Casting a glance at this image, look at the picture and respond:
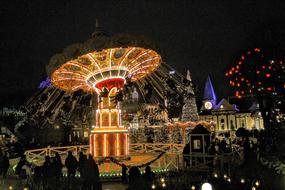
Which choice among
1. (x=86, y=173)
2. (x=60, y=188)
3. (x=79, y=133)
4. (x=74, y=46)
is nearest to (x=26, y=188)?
(x=60, y=188)

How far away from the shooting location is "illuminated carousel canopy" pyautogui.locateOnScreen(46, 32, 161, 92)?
13.6 meters

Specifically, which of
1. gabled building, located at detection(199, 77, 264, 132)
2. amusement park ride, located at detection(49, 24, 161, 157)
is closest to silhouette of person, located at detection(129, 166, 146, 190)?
amusement park ride, located at detection(49, 24, 161, 157)

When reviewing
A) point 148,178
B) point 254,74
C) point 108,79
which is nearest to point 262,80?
point 254,74


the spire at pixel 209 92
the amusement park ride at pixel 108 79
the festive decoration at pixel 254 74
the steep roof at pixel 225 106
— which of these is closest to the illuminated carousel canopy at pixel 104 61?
the amusement park ride at pixel 108 79

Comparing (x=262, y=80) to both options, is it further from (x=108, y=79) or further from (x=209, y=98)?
(x=209, y=98)

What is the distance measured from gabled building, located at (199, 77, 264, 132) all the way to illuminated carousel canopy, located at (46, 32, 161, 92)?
39058 mm

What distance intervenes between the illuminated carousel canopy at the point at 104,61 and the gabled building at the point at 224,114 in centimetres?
3906

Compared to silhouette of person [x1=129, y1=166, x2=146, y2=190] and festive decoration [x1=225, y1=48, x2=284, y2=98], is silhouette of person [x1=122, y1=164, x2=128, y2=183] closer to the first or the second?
silhouette of person [x1=129, y1=166, x2=146, y2=190]

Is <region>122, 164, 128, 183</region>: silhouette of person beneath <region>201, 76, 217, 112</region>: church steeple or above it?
beneath

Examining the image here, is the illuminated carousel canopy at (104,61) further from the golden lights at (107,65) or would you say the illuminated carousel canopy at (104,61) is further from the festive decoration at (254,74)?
the festive decoration at (254,74)

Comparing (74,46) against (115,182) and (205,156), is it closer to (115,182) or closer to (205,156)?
(115,182)

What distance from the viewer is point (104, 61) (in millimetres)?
16453

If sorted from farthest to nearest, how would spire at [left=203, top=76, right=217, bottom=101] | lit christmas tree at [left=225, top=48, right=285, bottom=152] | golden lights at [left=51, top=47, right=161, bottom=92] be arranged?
spire at [left=203, top=76, right=217, bottom=101], golden lights at [left=51, top=47, right=161, bottom=92], lit christmas tree at [left=225, top=48, right=285, bottom=152]

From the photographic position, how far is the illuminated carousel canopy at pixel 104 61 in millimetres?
13578
